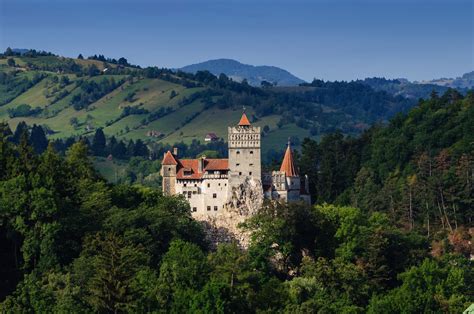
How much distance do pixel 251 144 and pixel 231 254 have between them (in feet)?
39.7

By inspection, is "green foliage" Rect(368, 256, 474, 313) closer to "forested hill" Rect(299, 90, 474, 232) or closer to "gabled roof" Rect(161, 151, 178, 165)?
"forested hill" Rect(299, 90, 474, 232)

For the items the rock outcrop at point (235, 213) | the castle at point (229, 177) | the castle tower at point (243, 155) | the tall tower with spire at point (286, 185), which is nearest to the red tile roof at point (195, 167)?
the castle at point (229, 177)

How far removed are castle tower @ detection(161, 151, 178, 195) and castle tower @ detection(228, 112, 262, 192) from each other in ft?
15.7

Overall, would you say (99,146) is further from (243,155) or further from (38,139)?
(243,155)

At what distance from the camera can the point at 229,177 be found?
89375 millimetres

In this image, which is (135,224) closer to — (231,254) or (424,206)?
(231,254)

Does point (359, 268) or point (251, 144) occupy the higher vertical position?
point (251, 144)

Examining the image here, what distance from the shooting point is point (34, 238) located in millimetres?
79312

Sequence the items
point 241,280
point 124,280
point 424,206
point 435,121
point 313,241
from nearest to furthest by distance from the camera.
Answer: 1. point 124,280
2. point 241,280
3. point 313,241
4. point 424,206
5. point 435,121

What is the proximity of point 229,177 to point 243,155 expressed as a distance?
81.1 inches

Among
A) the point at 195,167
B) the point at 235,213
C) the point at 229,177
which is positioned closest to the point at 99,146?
the point at 195,167

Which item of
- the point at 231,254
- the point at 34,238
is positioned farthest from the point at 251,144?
the point at 34,238

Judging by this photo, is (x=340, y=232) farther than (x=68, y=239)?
Yes

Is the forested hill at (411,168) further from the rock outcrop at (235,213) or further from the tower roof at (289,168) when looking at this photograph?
the rock outcrop at (235,213)
